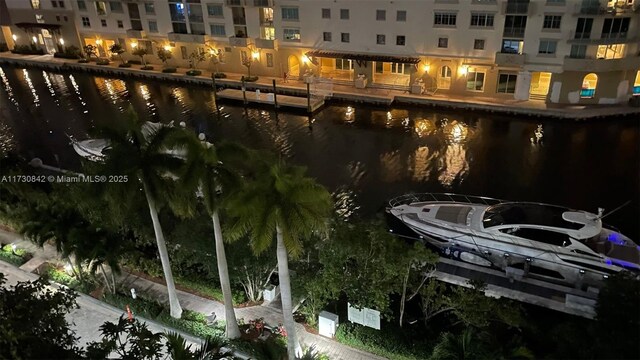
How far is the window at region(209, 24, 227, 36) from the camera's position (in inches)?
2005

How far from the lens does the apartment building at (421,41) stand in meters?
37.9

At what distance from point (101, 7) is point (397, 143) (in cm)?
4270

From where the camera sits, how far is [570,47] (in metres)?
38.4

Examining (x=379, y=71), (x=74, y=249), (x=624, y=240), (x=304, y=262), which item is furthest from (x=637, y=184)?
(x=74, y=249)

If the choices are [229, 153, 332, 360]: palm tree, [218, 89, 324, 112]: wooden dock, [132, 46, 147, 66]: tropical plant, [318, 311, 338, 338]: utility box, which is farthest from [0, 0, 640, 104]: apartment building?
[229, 153, 332, 360]: palm tree

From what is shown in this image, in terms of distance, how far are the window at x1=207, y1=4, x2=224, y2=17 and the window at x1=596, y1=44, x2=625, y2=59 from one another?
35.1m

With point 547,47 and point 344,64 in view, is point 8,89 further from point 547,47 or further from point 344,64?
point 547,47

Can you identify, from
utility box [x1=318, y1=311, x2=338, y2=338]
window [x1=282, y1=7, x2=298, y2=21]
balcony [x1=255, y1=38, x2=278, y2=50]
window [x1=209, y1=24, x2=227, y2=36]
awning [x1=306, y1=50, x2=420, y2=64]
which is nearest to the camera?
utility box [x1=318, y1=311, x2=338, y2=338]

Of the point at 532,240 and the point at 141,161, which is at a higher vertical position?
the point at 141,161

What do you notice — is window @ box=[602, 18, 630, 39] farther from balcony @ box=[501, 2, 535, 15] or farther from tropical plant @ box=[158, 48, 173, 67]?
tropical plant @ box=[158, 48, 173, 67]

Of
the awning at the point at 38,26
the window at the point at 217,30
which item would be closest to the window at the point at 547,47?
the window at the point at 217,30

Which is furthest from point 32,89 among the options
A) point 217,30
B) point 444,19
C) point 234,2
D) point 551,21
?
point 551,21

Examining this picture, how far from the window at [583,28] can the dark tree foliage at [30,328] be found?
1548 inches

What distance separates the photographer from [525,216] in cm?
2139
